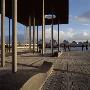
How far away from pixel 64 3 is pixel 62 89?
78.1ft

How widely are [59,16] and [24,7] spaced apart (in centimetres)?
752

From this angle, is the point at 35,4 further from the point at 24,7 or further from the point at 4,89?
the point at 4,89

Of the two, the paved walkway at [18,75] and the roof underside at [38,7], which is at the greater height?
the roof underside at [38,7]

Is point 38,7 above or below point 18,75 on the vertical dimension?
above

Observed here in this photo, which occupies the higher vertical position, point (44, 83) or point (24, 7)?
point (24, 7)

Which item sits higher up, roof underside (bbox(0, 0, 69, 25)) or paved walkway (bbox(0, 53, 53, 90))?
roof underside (bbox(0, 0, 69, 25))

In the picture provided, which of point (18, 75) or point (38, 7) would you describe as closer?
point (18, 75)

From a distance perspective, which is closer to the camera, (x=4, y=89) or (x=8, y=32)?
(x=4, y=89)

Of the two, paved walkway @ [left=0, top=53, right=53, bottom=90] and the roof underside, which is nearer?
paved walkway @ [left=0, top=53, right=53, bottom=90]

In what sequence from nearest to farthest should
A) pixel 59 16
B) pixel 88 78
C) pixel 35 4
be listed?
pixel 88 78, pixel 35 4, pixel 59 16

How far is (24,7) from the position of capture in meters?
35.2

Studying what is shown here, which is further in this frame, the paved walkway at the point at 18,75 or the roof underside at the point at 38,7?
the roof underside at the point at 38,7

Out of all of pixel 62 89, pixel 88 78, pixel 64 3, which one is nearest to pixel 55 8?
pixel 64 3

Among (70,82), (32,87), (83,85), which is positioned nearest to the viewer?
(32,87)
